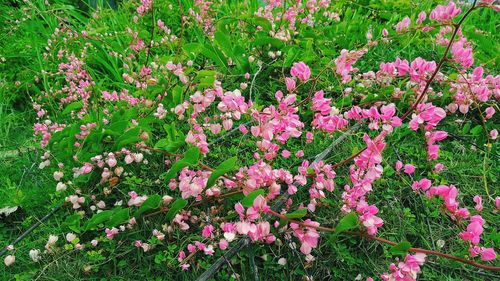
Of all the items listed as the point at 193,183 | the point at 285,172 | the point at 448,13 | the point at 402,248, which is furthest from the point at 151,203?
the point at 448,13

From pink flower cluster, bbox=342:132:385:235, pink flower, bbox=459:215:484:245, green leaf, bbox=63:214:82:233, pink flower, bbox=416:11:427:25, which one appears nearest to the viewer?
pink flower, bbox=459:215:484:245

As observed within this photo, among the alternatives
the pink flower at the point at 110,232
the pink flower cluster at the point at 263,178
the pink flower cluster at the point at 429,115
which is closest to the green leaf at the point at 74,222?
the pink flower at the point at 110,232

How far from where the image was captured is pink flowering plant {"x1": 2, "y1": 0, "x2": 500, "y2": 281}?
54.8 inches

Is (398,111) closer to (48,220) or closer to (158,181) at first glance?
(158,181)

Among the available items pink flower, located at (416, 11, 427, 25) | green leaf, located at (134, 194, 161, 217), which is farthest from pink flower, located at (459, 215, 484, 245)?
pink flower, located at (416, 11, 427, 25)

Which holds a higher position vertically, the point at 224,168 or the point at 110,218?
the point at 224,168

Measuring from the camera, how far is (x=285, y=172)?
4.70ft

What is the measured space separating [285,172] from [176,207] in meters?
0.39

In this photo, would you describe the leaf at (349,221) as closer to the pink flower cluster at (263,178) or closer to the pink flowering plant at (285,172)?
the pink flowering plant at (285,172)

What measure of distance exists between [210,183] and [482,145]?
1.27m

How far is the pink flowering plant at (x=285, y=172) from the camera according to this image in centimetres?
139

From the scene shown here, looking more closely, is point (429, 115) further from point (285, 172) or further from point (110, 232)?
point (110, 232)

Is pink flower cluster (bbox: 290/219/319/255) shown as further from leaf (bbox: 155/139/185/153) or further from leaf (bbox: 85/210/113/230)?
leaf (bbox: 85/210/113/230)

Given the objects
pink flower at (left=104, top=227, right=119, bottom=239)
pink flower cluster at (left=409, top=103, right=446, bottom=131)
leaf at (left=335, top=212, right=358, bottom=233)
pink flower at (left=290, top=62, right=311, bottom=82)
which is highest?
pink flower at (left=290, top=62, right=311, bottom=82)
